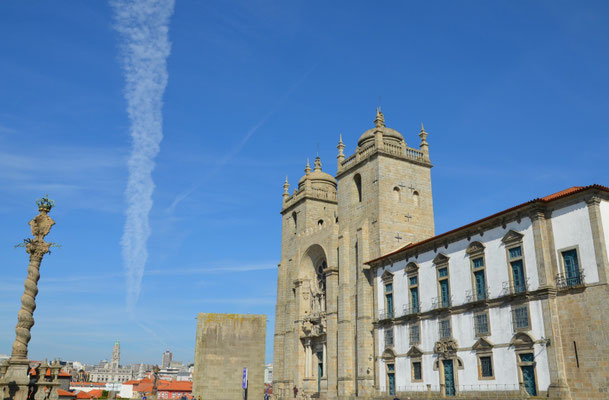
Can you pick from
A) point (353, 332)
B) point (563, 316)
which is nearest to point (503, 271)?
point (563, 316)

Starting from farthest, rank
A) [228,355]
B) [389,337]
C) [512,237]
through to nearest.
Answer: [228,355], [389,337], [512,237]

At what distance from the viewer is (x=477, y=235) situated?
28250 millimetres

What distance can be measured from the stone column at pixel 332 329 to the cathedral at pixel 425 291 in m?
0.11

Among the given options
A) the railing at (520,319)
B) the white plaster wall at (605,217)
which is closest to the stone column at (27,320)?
the railing at (520,319)

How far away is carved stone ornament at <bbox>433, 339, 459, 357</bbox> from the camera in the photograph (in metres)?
28.3

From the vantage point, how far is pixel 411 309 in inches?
1268

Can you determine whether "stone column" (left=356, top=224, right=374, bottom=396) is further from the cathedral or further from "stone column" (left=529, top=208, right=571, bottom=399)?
"stone column" (left=529, top=208, right=571, bottom=399)

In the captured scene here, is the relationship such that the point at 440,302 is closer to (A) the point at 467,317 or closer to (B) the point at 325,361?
(A) the point at 467,317

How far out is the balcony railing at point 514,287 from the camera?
81.2ft

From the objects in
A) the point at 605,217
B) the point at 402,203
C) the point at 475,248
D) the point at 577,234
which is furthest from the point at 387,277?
the point at 605,217

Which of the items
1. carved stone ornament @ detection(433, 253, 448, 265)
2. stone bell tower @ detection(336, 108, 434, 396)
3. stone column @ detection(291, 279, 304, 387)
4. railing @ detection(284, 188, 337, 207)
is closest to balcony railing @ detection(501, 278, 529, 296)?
carved stone ornament @ detection(433, 253, 448, 265)

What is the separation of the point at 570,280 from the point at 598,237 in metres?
2.38

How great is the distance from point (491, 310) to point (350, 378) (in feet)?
46.1

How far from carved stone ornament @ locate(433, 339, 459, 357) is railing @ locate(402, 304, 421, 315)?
266 cm
